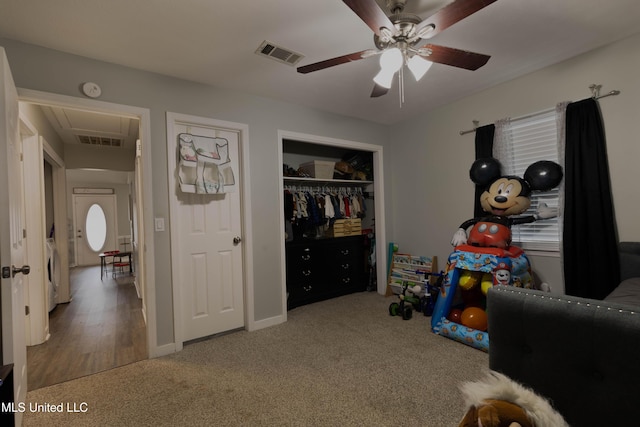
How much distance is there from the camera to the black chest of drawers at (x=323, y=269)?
3684 millimetres

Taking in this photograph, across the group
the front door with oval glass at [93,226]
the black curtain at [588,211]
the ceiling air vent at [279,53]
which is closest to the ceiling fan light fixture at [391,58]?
the ceiling air vent at [279,53]

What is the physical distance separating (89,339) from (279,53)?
125 inches

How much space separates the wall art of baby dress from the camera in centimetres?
264

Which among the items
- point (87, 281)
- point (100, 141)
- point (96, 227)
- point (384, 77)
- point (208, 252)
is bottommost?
point (87, 281)

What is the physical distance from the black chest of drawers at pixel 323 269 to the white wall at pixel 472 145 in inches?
25.3

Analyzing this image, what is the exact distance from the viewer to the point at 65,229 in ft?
13.4

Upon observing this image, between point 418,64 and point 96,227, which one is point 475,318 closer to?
point 418,64

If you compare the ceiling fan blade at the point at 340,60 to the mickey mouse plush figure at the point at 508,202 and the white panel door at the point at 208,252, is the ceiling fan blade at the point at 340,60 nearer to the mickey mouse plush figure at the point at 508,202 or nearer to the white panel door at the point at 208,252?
the white panel door at the point at 208,252

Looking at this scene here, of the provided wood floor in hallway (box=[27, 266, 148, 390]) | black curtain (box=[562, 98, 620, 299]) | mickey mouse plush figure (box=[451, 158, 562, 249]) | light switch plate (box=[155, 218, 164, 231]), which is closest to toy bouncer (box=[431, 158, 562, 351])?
mickey mouse plush figure (box=[451, 158, 562, 249])

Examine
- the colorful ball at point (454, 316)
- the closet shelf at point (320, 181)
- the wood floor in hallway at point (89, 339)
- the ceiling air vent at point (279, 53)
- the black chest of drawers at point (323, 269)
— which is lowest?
the wood floor in hallway at point (89, 339)

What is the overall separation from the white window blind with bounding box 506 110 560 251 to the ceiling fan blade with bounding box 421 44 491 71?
146 centimetres

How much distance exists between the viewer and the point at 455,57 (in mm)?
1756

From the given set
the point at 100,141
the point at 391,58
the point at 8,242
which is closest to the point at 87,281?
the point at 100,141

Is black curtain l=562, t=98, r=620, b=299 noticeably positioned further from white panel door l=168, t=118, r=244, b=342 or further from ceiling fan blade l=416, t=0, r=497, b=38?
white panel door l=168, t=118, r=244, b=342
